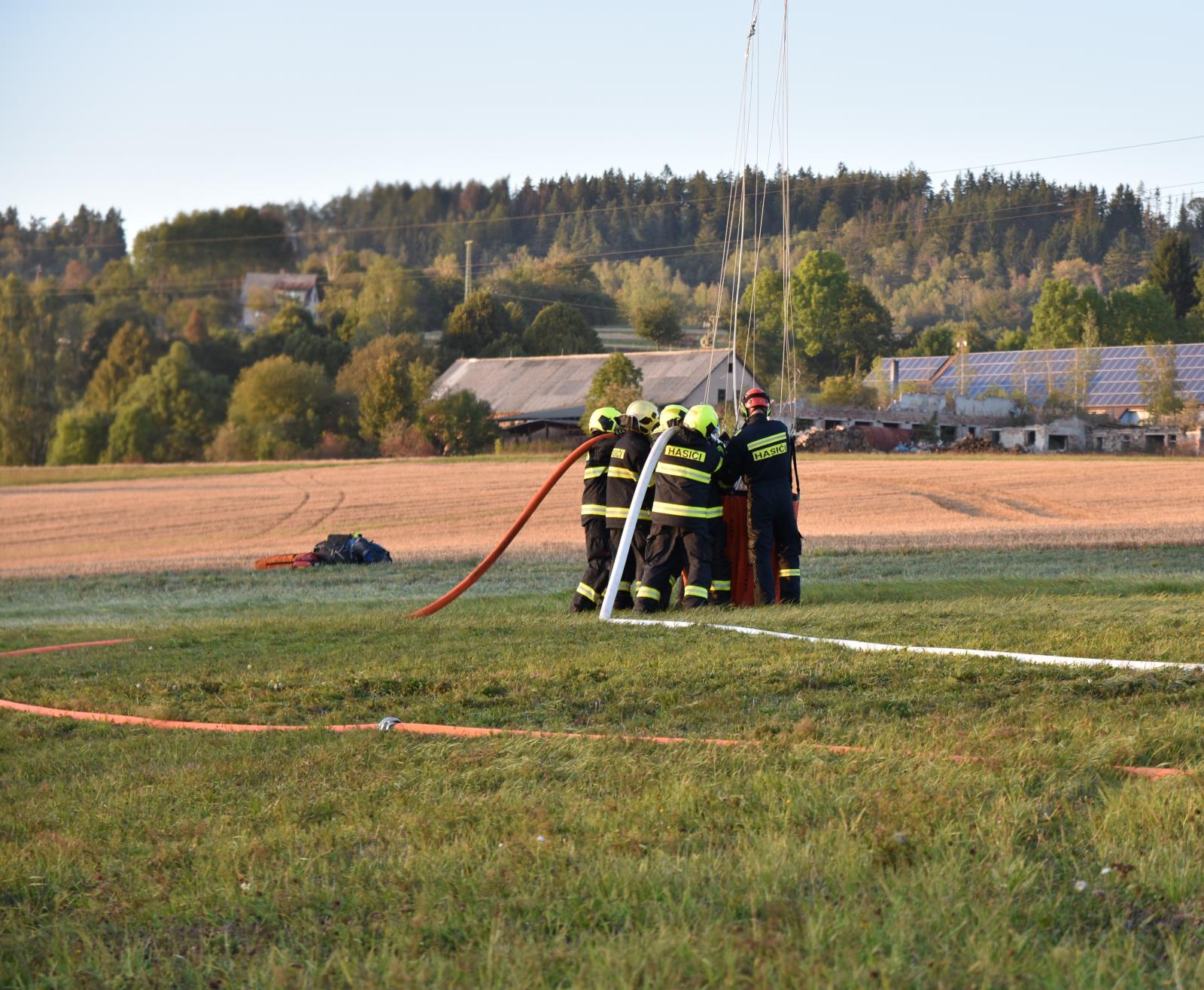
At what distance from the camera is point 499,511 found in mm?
36062

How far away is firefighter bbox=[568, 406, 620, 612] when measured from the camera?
45.5 ft

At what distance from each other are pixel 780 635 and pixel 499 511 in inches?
1046

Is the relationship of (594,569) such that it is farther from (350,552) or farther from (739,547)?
(350,552)

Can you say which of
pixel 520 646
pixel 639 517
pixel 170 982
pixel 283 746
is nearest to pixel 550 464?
pixel 639 517

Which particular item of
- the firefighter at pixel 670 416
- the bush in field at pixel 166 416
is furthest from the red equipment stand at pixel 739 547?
the bush in field at pixel 166 416

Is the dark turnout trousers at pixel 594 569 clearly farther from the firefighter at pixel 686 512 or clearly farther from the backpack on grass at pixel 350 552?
the backpack on grass at pixel 350 552

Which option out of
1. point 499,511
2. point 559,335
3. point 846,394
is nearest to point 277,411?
point 559,335

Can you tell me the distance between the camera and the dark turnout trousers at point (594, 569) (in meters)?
13.8

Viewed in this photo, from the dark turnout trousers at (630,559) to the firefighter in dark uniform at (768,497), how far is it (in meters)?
1.10

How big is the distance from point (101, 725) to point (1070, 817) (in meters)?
5.81

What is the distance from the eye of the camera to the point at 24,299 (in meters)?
84.2

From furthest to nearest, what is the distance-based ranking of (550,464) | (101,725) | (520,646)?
(550,464)
(520,646)
(101,725)

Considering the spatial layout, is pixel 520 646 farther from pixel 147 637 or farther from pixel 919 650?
pixel 147 637

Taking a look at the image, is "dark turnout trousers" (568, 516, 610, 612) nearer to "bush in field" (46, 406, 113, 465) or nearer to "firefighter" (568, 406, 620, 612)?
"firefighter" (568, 406, 620, 612)
